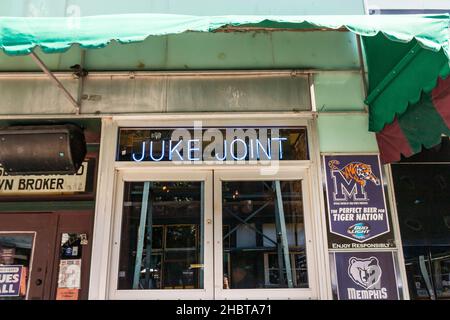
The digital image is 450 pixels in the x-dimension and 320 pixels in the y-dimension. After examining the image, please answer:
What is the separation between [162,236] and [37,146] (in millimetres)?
1554

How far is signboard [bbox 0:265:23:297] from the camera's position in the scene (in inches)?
186

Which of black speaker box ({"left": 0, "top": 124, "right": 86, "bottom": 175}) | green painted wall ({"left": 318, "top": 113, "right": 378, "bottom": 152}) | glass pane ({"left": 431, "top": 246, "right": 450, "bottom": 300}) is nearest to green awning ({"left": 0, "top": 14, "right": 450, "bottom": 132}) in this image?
green painted wall ({"left": 318, "top": 113, "right": 378, "bottom": 152})

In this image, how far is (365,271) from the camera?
4.05m

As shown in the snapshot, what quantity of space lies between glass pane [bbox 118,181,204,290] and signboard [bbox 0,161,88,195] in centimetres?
92

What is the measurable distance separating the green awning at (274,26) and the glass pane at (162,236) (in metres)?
1.63

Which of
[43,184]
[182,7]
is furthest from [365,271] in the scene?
[43,184]

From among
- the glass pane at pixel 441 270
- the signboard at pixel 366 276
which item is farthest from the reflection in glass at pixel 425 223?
the signboard at pixel 366 276

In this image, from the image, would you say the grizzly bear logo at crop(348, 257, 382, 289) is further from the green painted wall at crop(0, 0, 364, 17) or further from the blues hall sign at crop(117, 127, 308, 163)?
→ the green painted wall at crop(0, 0, 364, 17)

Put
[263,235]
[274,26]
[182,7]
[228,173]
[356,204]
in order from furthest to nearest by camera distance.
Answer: [182,7], [228,173], [263,235], [356,204], [274,26]

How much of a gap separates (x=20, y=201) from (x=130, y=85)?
6.11 feet

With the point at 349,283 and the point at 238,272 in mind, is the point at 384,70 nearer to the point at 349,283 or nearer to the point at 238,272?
the point at 349,283

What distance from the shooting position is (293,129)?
14.9 ft

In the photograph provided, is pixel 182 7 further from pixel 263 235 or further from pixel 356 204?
pixel 356 204

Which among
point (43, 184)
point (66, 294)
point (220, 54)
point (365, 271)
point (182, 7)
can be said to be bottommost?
point (66, 294)
